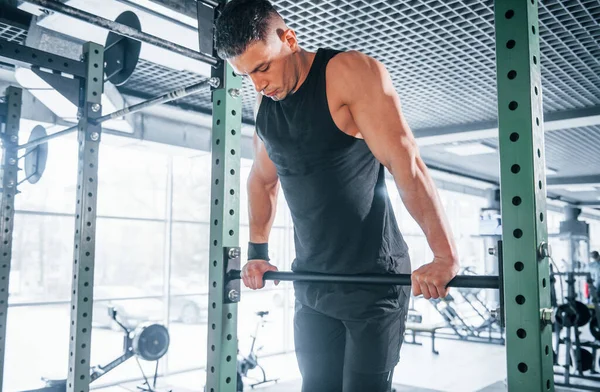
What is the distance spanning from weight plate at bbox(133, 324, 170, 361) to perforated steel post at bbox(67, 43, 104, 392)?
2.06 metres

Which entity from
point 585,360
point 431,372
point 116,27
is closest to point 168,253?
point 431,372

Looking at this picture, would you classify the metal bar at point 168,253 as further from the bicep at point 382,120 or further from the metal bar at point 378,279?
the bicep at point 382,120

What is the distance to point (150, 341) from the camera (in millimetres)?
4328

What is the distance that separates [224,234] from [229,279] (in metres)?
0.15

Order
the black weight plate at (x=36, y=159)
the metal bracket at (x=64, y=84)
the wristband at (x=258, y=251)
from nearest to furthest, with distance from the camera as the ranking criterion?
the wristband at (x=258, y=251), the metal bracket at (x=64, y=84), the black weight plate at (x=36, y=159)

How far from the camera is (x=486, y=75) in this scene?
4.15m

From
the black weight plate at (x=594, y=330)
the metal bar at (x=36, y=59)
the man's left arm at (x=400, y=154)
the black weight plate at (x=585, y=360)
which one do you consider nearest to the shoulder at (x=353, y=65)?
the man's left arm at (x=400, y=154)

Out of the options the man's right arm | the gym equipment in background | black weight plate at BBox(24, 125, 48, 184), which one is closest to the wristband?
the man's right arm

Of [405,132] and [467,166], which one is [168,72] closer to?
[405,132]

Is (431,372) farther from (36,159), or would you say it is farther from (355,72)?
(355,72)

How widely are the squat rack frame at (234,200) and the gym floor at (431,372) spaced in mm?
3257

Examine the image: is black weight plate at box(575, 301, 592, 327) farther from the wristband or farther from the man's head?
the man's head

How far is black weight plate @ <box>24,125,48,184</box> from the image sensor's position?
315cm

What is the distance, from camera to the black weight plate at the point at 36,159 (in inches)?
124
